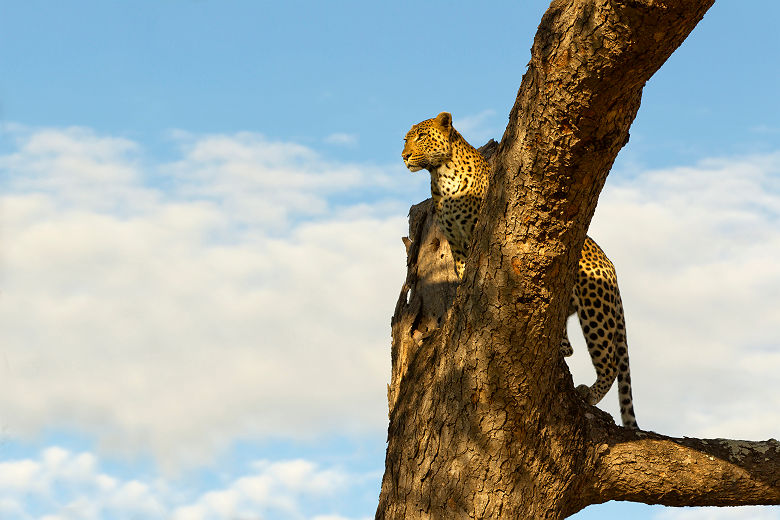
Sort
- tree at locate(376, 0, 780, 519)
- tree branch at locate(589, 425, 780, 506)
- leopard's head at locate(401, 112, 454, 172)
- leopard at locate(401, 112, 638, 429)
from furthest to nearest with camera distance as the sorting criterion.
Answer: leopard's head at locate(401, 112, 454, 172) → leopard at locate(401, 112, 638, 429) → tree branch at locate(589, 425, 780, 506) → tree at locate(376, 0, 780, 519)

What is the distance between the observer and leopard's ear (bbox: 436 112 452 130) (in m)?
9.80

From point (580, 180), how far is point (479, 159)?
4940 mm

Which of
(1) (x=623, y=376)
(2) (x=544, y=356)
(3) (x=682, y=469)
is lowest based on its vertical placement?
(3) (x=682, y=469)

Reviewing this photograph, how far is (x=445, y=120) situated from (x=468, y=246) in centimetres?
200

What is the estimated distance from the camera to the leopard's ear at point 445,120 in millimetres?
9801

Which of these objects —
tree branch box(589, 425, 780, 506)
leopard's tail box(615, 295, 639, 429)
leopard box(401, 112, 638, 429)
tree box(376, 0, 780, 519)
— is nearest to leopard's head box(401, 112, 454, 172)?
leopard box(401, 112, 638, 429)

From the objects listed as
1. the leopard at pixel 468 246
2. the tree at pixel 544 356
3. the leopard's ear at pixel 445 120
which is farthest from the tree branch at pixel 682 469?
the leopard's ear at pixel 445 120

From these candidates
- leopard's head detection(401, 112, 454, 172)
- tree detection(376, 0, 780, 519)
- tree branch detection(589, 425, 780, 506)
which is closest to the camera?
tree detection(376, 0, 780, 519)

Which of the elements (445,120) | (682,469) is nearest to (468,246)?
(445,120)

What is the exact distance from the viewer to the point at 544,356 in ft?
18.1

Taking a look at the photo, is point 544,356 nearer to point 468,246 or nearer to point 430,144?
point 468,246

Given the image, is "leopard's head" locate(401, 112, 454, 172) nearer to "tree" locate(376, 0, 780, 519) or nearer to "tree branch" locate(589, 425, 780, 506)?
"tree" locate(376, 0, 780, 519)

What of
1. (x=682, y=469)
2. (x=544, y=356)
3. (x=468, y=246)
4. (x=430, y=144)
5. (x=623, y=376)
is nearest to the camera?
(x=544, y=356)

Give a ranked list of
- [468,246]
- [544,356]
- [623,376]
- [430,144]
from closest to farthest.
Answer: [544,356], [468,246], [623,376], [430,144]
